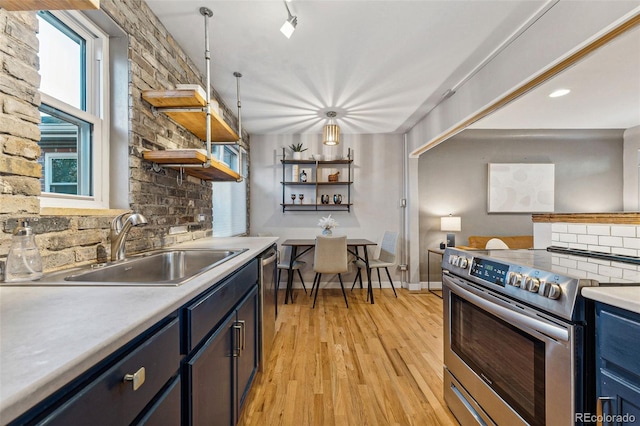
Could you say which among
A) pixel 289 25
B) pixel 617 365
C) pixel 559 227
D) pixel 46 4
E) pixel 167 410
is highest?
pixel 289 25

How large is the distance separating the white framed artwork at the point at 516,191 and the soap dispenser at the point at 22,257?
5.02m

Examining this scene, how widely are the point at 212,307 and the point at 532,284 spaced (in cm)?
120

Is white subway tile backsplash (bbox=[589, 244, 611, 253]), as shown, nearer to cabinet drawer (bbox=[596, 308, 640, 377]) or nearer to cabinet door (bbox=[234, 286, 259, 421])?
cabinet drawer (bbox=[596, 308, 640, 377])

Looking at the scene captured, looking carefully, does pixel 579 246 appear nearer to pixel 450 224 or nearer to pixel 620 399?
pixel 620 399

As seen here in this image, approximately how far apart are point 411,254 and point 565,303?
11.4ft

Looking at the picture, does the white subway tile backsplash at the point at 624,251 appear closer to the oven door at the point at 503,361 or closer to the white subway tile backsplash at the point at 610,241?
the white subway tile backsplash at the point at 610,241

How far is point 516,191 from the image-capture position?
442cm

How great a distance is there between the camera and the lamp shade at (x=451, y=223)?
4168 mm

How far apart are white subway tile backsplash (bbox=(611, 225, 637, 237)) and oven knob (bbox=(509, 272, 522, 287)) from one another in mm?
702

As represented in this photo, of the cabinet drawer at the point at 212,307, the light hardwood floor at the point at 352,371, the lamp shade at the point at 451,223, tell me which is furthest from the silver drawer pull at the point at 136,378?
the lamp shade at the point at 451,223

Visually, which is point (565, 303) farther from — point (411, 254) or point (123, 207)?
point (411, 254)

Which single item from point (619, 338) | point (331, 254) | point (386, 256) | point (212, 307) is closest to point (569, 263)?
point (619, 338)

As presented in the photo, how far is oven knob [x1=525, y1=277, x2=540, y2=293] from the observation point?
1.02 m

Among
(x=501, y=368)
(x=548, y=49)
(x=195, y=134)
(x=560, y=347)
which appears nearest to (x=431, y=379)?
(x=501, y=368)
